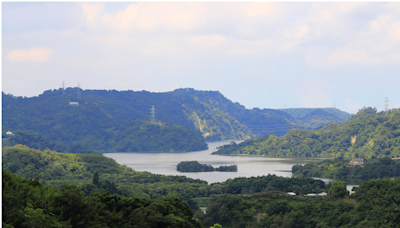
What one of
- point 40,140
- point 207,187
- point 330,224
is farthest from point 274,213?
point 40,140

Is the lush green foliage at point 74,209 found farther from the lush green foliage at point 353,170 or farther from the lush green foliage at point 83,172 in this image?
the lush green foliage at point 353,170

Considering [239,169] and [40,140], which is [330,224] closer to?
[239,169]

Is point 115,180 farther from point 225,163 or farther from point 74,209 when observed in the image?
point 74,209

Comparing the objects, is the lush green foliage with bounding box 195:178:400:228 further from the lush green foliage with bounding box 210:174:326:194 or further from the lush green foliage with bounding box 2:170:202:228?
the lush green foliage with bounding box 2:170:202:228

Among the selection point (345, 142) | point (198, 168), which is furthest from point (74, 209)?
point (345, 142)

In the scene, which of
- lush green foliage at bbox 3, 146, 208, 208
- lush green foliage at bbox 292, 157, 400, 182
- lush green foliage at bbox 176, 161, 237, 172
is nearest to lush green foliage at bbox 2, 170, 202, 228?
lush green foliage at bbox 3, 146, 208, 208
